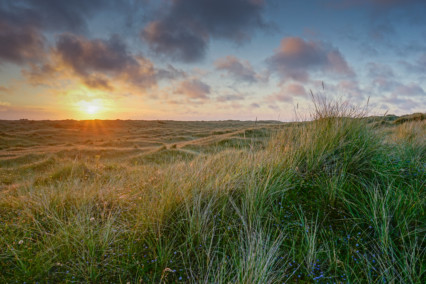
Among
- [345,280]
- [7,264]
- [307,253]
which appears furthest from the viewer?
[7,264]

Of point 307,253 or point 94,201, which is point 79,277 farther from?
point 307,253

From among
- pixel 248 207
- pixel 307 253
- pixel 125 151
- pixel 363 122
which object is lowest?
pixel 125 151

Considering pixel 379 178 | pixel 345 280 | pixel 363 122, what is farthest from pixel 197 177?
pixel 363 122

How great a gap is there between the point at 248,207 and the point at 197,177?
1022 mm

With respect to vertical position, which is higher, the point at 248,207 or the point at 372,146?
the point at 372,146

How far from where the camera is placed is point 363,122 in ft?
14.7

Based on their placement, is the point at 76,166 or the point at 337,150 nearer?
the point at 337,150

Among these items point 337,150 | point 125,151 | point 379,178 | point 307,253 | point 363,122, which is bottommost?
point 125,151

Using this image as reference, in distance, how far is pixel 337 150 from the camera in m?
4.07

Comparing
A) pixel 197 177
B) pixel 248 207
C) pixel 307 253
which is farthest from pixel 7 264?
pixel 307 253

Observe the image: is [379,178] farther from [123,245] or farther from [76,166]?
[76,166]

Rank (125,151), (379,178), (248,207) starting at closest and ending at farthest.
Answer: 1. (248,207)
2. (379,178)
3. (125,151)

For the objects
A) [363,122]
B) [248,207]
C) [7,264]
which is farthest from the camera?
[363,122]

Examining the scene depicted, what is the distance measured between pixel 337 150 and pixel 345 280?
2506mm
